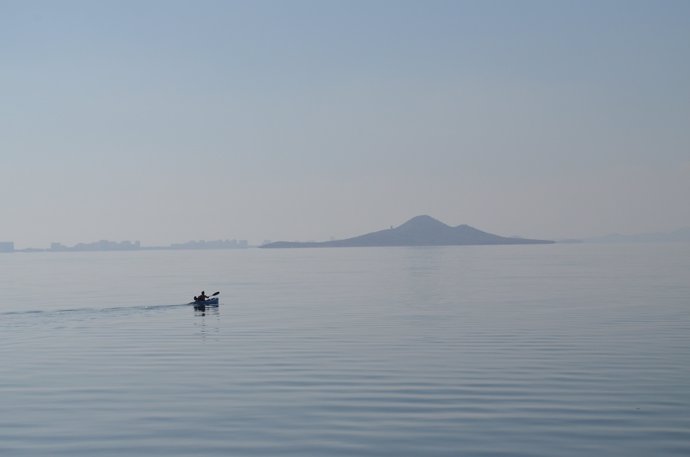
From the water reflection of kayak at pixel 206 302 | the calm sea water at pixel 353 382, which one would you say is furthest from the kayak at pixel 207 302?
the calm sea water at pixel 353 382

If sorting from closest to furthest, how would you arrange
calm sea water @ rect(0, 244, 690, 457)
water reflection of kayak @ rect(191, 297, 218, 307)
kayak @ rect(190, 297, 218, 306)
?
calm sea water @ rect(0, 244, 690, 457)
water reflection of kayak @ rect(191, 297, 218, 307)
kayak @ rect(190, 297, 218, 306)

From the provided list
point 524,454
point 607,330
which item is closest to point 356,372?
point 524,454

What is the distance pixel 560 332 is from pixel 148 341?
22.0 meters

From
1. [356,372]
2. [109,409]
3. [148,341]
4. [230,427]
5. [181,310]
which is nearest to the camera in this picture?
[230,427]

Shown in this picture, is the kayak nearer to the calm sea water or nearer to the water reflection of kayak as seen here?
the water reflection of kayak

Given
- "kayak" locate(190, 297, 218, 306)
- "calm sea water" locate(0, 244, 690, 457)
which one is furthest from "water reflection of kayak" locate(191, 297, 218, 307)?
"calm sea water" locate(0, 244, 690, 457)

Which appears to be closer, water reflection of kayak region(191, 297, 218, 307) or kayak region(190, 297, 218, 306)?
water reflection of kayak region(191, 297, 218, 307)

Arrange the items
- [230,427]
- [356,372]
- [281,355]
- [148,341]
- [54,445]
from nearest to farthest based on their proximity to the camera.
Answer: [54,445]
[230,427]
[356,372]
[281,355]
[148,341]

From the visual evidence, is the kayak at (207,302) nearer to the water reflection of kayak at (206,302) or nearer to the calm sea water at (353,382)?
the water reflection of kayak at (206,302)

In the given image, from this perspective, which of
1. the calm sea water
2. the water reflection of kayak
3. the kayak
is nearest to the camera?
the calm sea water

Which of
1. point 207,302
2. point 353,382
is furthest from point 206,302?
point 353,382

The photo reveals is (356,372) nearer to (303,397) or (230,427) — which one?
(303,397)

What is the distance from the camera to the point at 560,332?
42.5m

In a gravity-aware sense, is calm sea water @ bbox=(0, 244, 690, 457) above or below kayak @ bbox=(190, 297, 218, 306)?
below
